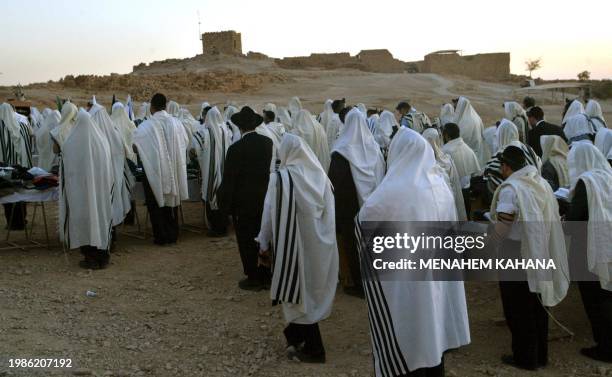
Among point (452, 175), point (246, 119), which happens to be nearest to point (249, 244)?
point (246, 119)

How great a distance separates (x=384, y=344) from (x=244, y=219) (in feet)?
9.16

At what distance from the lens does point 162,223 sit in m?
7.53

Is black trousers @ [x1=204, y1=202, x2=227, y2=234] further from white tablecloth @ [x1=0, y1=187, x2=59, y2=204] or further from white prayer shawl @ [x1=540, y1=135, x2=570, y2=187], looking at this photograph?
white prayer shawl @ [x1=540, y1=135, x2=570, y2=187]

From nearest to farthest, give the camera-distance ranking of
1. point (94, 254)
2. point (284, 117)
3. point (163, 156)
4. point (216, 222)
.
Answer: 1. point (94, 254)
2. point (163, 156)
3. point (216, 222)
4. point (284, 117)

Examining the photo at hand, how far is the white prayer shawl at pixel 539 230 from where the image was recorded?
12.8 feet

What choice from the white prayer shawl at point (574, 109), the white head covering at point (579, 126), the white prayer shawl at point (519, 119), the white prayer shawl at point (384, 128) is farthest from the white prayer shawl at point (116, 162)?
the white prayer shawl at point (574, 109)

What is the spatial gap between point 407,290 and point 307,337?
1.41 m

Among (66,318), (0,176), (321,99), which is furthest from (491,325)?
(321,99)

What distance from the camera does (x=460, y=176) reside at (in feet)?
21.2

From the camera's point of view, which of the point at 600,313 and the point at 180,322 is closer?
the point at 600,313

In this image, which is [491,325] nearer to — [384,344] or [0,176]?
[384,344]

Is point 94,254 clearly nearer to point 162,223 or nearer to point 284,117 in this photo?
point 162,223

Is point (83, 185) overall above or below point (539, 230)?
above

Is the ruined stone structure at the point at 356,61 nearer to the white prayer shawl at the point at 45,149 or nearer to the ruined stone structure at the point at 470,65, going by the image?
the ruined stone structure at the point at 470,65
